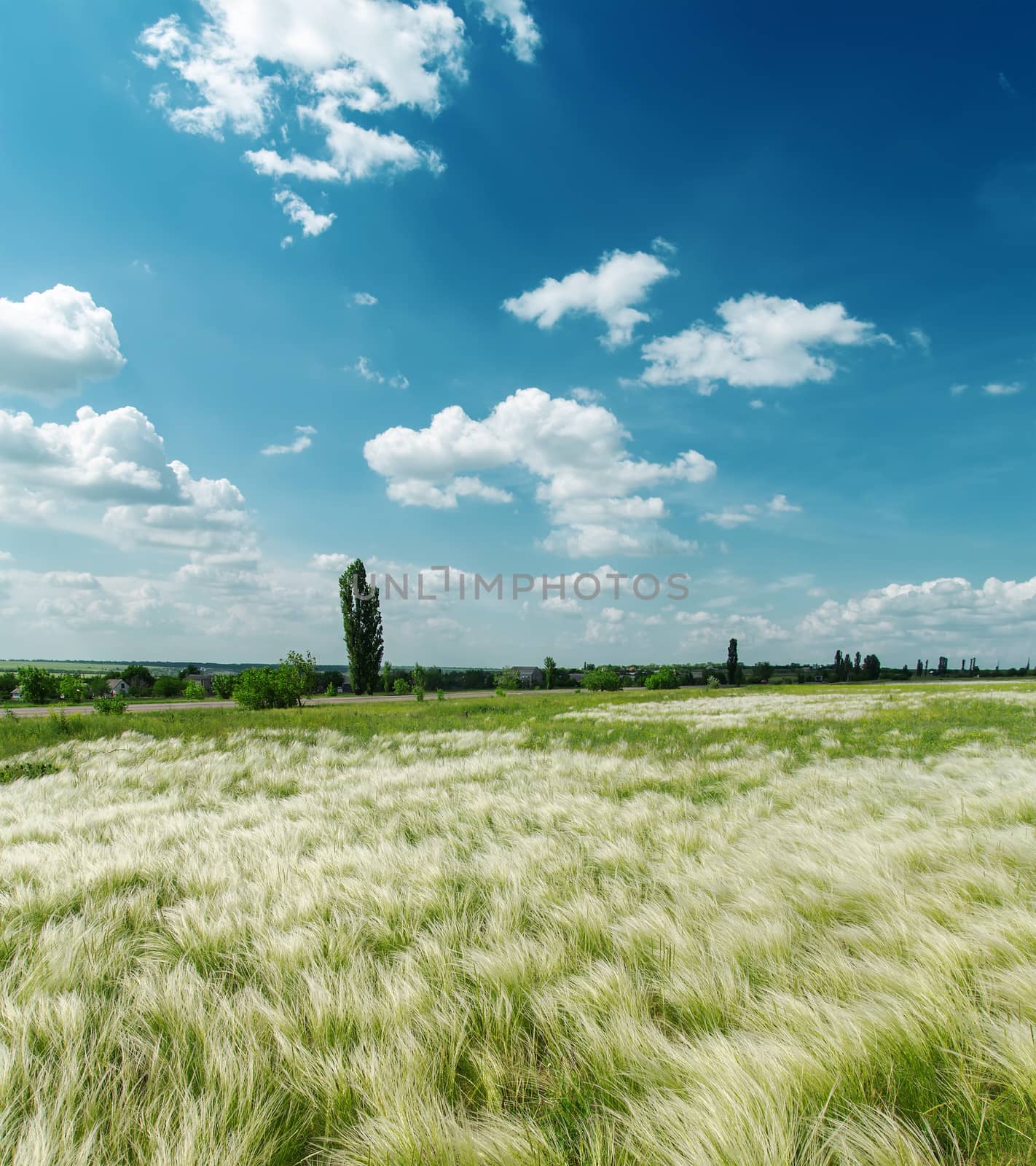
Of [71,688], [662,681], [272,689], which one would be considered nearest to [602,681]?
[662,681]

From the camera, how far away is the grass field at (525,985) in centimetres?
162

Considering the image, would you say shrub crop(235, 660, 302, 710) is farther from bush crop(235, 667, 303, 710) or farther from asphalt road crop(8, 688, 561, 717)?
asphalt road crop(8, 688, 561, 717)

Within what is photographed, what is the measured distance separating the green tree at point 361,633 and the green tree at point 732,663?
7802cm

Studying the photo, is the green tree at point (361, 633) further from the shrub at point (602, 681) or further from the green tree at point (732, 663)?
the green tree at point (732, 663)

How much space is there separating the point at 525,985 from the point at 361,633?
61.1 metres

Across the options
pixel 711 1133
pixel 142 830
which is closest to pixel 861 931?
pixel 711 1133

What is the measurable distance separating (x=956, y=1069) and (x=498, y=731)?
562 inches

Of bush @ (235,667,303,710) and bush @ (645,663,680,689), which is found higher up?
bush @ (235,667,303,710)

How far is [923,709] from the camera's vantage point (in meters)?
22.0

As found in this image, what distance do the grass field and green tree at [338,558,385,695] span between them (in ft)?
185

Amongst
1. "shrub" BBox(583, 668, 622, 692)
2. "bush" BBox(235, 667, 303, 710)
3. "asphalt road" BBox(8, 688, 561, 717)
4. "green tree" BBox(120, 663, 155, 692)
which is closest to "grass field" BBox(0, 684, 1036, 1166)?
"asphalt road" BBox(8, 688, 561, 717)

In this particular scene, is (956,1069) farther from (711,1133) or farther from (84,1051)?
(84,1051)

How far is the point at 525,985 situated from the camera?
246 cm

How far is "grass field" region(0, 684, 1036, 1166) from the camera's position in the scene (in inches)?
63.7
